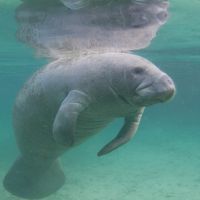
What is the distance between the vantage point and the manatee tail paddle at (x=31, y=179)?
7.78 meters

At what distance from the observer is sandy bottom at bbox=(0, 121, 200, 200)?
10.5 metres

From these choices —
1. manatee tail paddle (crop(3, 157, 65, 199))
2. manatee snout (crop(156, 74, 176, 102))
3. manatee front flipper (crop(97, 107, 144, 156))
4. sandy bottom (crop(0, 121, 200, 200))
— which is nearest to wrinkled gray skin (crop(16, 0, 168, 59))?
manatee front flipper (crop(97, 107, 144, 156))

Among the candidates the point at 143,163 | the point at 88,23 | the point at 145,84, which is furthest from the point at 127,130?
the point at 143,163

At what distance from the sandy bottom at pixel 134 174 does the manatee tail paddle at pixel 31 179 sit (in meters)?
1.67

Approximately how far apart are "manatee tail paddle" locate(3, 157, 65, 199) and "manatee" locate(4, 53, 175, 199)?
0.51 m

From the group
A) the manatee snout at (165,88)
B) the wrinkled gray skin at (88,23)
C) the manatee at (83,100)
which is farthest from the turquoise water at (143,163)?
the manatee snout at (165,88)

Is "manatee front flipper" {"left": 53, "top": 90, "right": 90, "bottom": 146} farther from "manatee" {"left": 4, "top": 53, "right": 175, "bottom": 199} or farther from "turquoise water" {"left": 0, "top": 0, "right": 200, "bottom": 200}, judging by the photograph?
"turquoise water" {"left": 0, "top": 0, "right": 200, "bottom": 200}

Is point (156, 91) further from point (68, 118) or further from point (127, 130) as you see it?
point (127, 130)

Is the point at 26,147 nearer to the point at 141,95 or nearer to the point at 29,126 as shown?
the point at 29,126

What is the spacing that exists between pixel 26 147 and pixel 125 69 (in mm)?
3107

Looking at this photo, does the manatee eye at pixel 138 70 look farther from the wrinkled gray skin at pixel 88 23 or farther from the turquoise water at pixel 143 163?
the turquoise water at pixel 143 163

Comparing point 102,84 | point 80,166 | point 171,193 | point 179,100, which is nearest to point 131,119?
point 102,84

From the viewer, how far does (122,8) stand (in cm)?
864

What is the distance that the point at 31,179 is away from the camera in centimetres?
798
